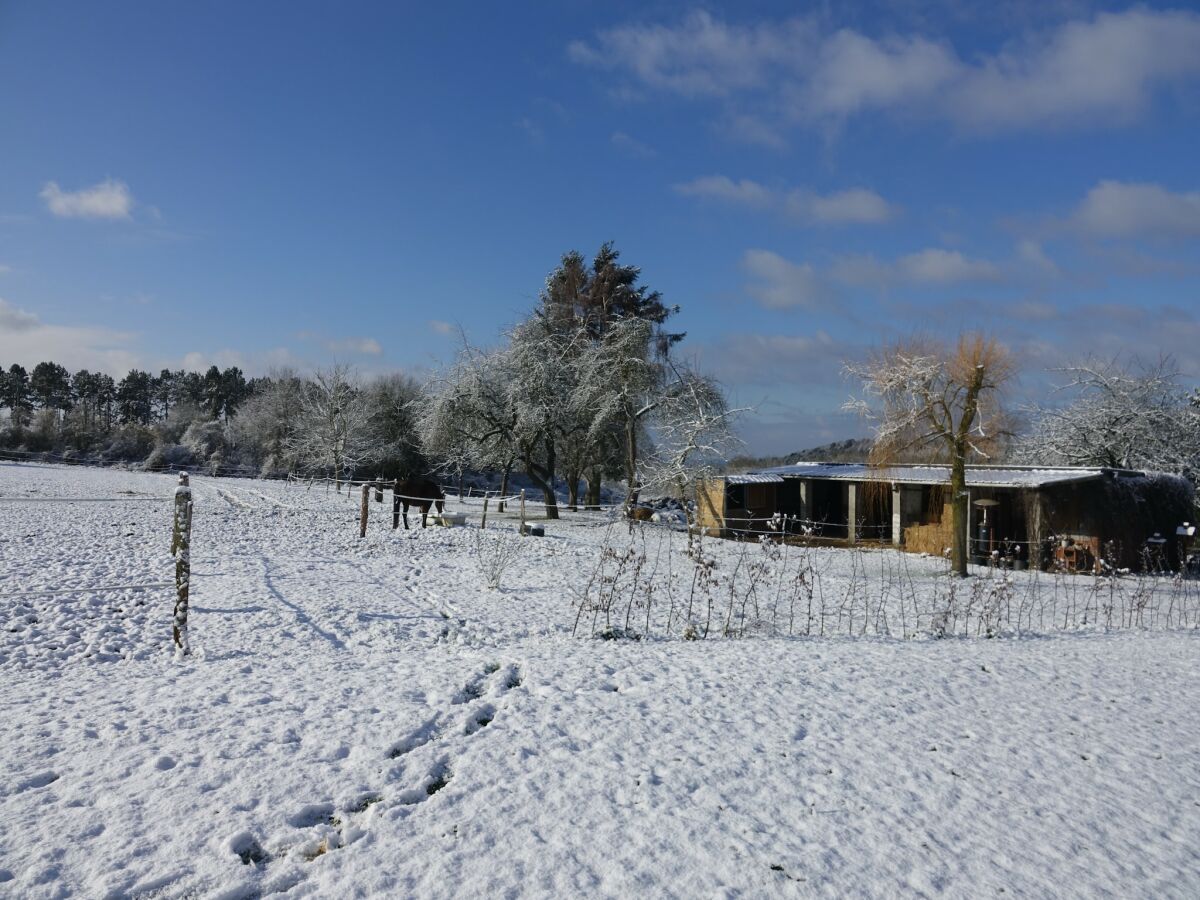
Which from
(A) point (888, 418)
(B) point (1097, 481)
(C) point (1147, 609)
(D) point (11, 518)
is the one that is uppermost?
(A) point (888, 418)

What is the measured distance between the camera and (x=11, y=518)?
596 inches

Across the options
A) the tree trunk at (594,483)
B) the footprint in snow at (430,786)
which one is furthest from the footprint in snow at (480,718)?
the tree trunk at (594,483)

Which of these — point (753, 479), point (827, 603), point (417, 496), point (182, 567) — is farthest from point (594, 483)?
point (182, 567)

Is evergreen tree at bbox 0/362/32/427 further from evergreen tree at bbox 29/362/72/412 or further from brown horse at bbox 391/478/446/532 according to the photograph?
brown horse at bbox 391/478/446/532

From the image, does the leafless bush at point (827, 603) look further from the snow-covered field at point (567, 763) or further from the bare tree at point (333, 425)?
the bare tree at point (333, 425)

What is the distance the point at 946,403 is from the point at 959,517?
8.69ft

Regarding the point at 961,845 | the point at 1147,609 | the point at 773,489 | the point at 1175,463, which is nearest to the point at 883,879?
the point at 961,845

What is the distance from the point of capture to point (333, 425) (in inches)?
1575

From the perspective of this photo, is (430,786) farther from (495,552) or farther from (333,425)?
Answer: (333,425)

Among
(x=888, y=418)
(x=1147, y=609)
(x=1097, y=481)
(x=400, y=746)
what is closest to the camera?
(x=400, y=746)

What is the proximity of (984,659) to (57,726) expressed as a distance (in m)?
8.03

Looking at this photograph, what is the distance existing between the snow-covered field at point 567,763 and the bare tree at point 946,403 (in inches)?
343

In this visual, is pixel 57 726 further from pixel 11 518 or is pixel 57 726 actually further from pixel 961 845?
pixel 11 518

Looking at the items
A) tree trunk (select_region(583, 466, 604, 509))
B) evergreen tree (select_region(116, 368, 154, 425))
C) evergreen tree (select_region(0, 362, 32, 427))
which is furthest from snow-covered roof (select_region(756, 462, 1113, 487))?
evergreen tree (select_region(116, 368, 154, 425))
